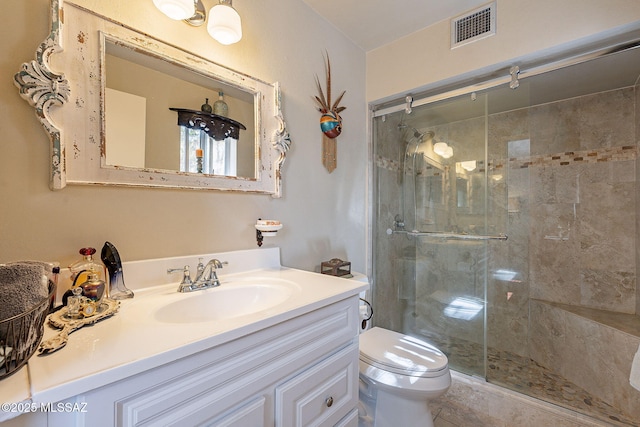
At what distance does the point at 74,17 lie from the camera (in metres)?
0.83

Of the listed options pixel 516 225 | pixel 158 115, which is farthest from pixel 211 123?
pixel 516 225

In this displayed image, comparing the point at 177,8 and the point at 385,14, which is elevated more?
the point at 385,14

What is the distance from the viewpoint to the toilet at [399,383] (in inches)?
45.3

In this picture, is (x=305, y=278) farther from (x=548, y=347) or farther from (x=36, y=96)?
(x=548, y=347)

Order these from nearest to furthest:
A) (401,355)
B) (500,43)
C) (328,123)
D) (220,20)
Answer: (220,20) → (401,355) → (500,43) → (328,123)

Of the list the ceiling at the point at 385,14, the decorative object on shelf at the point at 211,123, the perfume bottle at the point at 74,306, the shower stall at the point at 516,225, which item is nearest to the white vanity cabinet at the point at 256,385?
the perfume bottle at the point at 74,306

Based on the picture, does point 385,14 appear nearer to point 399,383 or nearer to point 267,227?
A: point 267,227

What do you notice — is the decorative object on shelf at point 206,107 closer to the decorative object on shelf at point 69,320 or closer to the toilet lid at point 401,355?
the decorative object on shelf at point 69,320

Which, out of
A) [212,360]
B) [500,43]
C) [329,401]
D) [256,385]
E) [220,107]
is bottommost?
[329,401]

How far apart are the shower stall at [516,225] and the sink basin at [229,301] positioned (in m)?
1.22

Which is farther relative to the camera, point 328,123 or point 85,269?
point 328,123

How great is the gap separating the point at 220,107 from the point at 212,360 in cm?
100

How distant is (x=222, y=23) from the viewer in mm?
1074

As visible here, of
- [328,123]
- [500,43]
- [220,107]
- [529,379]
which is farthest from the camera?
[529,379]
